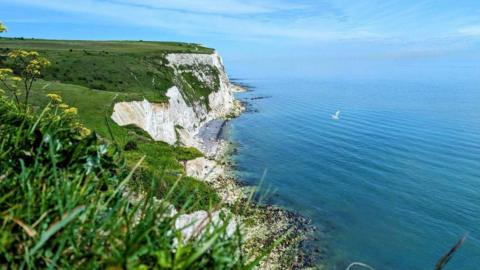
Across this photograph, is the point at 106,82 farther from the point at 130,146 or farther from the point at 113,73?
the point at 130,146

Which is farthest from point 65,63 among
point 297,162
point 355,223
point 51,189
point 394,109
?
point 394,109

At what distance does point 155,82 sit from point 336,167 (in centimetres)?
3649

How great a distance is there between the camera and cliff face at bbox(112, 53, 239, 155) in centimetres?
5244

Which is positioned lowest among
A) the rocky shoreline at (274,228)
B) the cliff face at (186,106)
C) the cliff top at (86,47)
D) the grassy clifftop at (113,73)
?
the rocky shoreline at (274,228)

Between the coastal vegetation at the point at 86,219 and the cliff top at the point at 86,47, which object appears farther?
the cliff top at the point at 86,47

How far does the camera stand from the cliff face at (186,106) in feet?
172

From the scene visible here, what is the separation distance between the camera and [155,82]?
76.2m

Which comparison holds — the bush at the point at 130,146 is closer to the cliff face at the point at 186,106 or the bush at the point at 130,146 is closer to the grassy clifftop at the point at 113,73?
the cliff face at the point at 186,106

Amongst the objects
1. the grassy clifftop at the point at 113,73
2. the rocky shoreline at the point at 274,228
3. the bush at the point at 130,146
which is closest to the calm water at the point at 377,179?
the rocky shoreline at the point at 274,228

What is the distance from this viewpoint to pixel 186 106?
274 feet

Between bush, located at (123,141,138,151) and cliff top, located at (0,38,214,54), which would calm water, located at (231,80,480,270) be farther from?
cliff top, located at (0,38,214,54)

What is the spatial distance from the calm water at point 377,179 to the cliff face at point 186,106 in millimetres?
8716

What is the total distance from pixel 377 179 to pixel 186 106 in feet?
134

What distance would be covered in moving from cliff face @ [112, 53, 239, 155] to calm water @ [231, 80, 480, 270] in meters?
8.72
